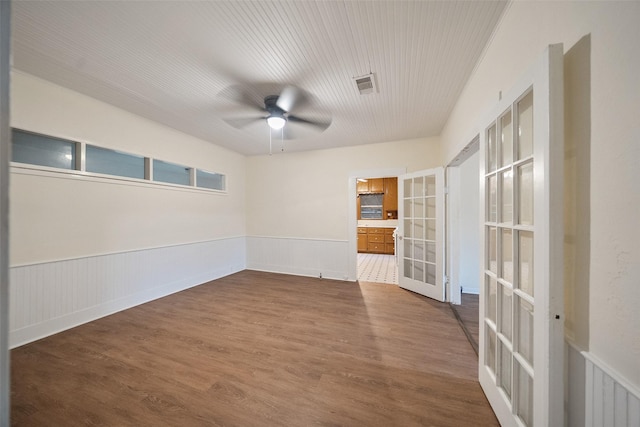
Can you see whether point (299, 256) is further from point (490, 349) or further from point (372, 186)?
point (372, 186)

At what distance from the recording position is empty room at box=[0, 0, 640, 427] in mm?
833

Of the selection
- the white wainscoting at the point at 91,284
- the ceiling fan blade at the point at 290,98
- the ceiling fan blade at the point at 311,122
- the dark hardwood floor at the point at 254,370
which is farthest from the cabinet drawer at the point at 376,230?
the ceiling fan blade at the point at 290,98

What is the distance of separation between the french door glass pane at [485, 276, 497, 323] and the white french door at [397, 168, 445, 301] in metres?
1.74

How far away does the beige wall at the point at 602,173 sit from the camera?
696 millimetres

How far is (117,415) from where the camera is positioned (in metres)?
1.44

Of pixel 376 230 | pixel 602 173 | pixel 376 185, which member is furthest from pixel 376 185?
pixel 602 173

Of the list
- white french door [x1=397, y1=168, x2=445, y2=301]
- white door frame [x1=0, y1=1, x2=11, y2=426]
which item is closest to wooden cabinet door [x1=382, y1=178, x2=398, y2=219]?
white french door [x1=397, y1=168, x2=445, y2=301]

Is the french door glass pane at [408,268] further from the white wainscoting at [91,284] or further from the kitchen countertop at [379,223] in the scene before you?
the white wainscoting at [91,284]

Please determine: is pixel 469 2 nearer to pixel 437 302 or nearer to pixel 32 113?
pixel 437 302

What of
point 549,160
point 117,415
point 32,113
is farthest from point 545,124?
point 32,113

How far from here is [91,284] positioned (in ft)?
8.73

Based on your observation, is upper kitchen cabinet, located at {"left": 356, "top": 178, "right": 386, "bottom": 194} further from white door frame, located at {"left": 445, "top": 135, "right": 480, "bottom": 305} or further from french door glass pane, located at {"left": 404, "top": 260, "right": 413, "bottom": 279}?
white door frame, located at {"left": 445, "top": 135, "right": 480, "bottom": 305}

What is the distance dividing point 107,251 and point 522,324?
13.3ft

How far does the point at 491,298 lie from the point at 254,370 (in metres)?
1.89
